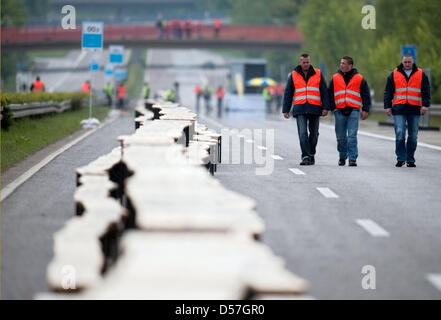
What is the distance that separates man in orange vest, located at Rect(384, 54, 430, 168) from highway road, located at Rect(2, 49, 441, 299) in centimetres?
42

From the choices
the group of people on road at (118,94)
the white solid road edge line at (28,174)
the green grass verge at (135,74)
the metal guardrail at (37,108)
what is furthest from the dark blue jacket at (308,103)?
the green grass verge at (135,74)

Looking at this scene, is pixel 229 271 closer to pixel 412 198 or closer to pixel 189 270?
pixel 189 270

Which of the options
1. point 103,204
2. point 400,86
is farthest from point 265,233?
point 400,86

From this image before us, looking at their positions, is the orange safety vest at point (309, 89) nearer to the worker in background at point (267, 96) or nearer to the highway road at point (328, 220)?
the highway road at point (328, 220)

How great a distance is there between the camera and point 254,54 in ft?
468

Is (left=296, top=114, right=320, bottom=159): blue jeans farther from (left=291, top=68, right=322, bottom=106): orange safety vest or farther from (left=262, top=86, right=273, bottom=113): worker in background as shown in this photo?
(left=262, top=86, right=273, bottom=113): worker in background

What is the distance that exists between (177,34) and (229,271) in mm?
98640

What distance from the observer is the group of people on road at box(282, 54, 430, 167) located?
20.1 m

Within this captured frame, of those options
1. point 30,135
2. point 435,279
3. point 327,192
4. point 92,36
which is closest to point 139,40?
point 92,36

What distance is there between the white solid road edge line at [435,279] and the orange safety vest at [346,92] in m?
11.6

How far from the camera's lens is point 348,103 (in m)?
20.2

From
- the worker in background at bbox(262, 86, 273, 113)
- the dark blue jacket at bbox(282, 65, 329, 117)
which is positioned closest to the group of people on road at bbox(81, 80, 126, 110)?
the worker in background at bbox(262, 86, 273, 113)

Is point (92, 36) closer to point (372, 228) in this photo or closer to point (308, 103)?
point (308, 103)

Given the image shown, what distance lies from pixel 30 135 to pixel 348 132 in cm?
1055
